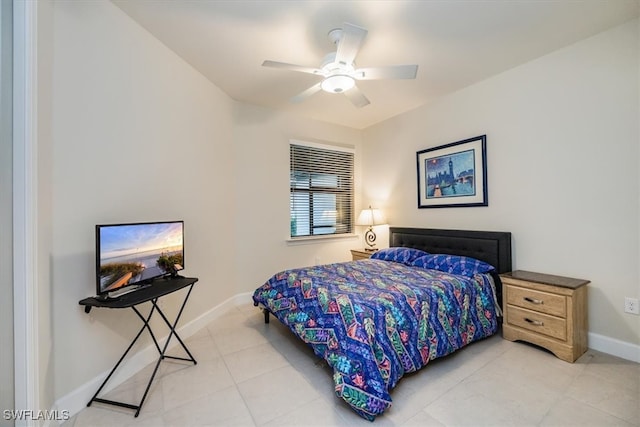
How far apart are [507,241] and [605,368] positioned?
117cm

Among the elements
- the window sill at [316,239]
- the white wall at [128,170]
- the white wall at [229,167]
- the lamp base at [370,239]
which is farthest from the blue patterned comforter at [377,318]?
the lamp base at [370,239]

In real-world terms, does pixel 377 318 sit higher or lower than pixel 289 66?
lower

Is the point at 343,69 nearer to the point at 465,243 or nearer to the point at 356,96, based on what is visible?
the point at 356,96

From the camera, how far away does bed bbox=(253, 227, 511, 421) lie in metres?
1.63

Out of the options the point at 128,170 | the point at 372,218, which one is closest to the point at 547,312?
the point at 372,218

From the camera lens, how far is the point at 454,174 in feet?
10.8

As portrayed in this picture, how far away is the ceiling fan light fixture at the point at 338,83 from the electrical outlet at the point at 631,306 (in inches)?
110

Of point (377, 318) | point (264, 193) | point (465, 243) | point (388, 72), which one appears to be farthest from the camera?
point (264, 193)

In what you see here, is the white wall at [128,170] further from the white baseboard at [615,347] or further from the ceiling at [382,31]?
the white baseboard at [615,347]

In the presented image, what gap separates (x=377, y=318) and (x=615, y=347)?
82.0 inches

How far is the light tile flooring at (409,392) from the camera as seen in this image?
1.55m

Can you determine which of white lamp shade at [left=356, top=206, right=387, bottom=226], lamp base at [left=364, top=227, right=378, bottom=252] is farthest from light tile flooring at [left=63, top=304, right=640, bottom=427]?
lamp base at [left=364, top=227, right=378, bottom=252]

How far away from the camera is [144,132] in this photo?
2188 millimetres

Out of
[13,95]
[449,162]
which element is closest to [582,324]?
[449,162]
